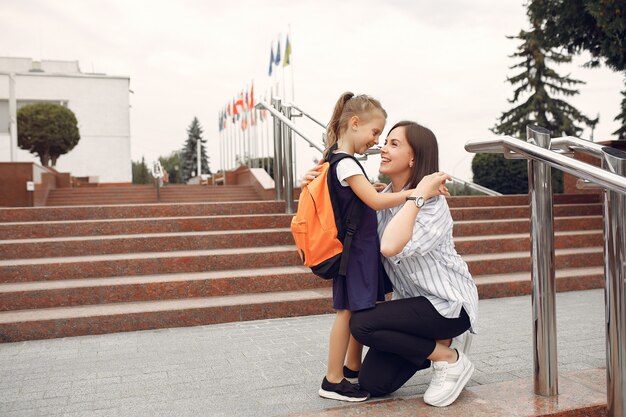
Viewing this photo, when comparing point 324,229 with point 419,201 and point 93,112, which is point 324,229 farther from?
point 93,112

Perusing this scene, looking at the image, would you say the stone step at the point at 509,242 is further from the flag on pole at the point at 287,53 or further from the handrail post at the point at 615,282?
the flag on pole at the point at 287,53

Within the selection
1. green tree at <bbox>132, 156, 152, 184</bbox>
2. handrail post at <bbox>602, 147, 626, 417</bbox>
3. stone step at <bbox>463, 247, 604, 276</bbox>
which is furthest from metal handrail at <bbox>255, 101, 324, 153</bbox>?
green tree at <bbox>132, 156, 152, 184</bbox>

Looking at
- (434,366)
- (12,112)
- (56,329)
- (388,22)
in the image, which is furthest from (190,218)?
(12,112)

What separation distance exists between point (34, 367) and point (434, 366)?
248 cm

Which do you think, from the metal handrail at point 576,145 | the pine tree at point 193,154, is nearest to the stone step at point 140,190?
the metal handrail at point 576,145

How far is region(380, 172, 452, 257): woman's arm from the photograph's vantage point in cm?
268

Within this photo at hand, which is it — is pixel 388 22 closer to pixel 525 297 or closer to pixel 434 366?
pixel 525 297

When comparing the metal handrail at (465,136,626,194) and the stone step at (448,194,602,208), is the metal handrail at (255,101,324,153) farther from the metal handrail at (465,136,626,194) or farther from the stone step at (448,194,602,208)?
the metal handrail at (465,136,626,194)

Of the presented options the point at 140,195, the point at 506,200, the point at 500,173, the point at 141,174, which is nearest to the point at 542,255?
the point at 506,200

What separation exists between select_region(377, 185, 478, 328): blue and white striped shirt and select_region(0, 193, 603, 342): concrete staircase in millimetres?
2396

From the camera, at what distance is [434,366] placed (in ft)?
9.32

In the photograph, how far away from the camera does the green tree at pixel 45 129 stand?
68.3ft

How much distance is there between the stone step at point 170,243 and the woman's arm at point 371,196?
3.72 m

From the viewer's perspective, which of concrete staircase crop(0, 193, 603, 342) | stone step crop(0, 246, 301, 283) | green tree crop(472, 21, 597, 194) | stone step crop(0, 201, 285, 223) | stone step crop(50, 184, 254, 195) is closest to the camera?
concrete staircase crop(0, 193, 603, 342)
